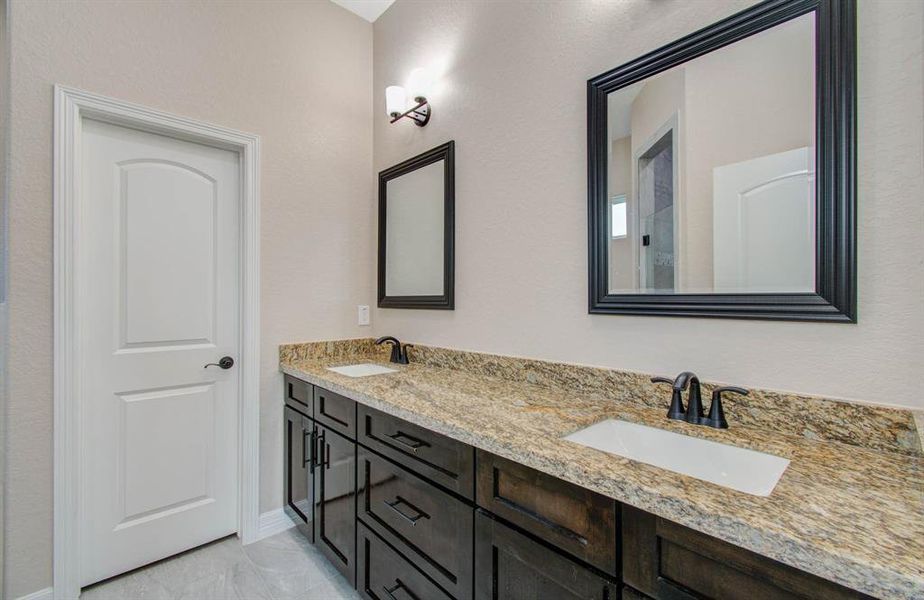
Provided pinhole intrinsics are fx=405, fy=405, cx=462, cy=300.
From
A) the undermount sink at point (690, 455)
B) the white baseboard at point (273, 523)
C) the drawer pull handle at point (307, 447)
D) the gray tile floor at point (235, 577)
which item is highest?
the undermount sink at point (690, 455)

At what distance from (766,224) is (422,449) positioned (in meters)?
1.19

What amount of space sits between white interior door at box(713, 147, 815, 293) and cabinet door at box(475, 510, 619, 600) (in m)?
0.87

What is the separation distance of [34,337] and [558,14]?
2421 millimetres

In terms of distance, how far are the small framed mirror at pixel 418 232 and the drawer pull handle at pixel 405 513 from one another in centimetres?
95

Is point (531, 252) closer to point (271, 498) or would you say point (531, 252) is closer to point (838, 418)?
point (838, 418)

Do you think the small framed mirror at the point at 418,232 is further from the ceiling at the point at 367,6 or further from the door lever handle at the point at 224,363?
the ceiling at the point at 367,6

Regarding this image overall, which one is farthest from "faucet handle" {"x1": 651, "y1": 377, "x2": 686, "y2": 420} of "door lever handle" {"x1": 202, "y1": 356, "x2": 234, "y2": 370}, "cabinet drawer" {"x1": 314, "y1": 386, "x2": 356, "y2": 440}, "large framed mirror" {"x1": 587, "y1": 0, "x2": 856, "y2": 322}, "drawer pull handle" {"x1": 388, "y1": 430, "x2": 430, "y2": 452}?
"door lever handle" {"x1": 202, "y1": 356, "x2": 234, "y2": 370}

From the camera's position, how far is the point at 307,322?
2.34 meters

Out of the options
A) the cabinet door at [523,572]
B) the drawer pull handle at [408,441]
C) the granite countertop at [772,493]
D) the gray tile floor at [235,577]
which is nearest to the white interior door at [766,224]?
the granite countertop at [772,493]

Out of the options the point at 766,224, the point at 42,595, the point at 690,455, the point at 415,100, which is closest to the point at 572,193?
the point at 766,224

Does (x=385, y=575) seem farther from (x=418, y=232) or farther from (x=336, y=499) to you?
(x=418, y=232)

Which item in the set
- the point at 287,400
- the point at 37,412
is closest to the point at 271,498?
the point at 287,400

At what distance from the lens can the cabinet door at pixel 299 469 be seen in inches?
76.5

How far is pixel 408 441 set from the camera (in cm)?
132
